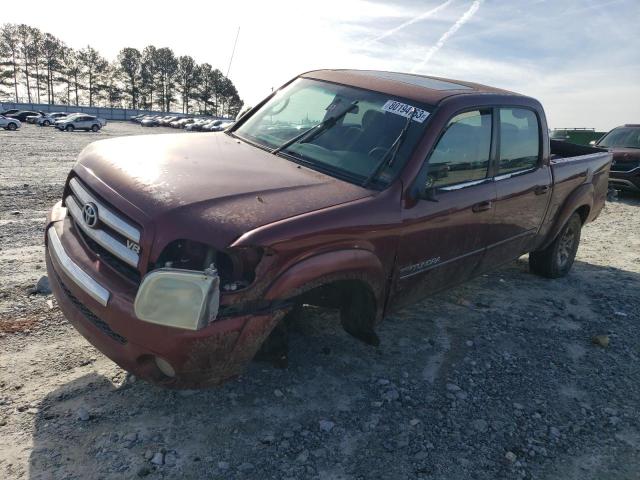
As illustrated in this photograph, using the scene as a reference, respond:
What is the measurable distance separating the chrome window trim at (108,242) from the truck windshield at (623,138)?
13.0m

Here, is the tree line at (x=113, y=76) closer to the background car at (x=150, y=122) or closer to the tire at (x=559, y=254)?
the background car at (x=150, y=122)

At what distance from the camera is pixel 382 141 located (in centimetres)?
330

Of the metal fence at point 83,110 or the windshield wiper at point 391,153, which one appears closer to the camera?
the windshield wiper at point 391,153

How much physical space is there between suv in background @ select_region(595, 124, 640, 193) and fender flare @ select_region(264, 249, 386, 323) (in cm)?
1027

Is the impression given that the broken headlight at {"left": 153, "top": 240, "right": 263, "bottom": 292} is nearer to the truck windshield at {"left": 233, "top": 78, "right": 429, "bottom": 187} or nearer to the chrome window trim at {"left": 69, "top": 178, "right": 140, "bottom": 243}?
the chrome window trim at {"left": 69, "top": 178, "right": 140, "bottom": 243}

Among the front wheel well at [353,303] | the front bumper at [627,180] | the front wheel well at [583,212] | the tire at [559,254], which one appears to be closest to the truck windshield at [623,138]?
the front bumper at [627,180]

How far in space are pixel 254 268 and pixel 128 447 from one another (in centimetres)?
117

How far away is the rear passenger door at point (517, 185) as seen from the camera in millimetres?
4008

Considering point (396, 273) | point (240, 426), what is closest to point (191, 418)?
point (240, 426)

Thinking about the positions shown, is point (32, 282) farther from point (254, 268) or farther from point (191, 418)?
point (254, 268)

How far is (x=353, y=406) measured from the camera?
10.1ft

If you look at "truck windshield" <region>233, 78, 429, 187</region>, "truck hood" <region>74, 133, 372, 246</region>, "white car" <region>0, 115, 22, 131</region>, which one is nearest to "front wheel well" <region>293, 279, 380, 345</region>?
"truck hood" <region>74, 133, 372, 246</region>

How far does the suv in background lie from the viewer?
11.4 metres

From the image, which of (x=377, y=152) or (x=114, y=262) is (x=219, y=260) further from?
(x=377, y=152)
